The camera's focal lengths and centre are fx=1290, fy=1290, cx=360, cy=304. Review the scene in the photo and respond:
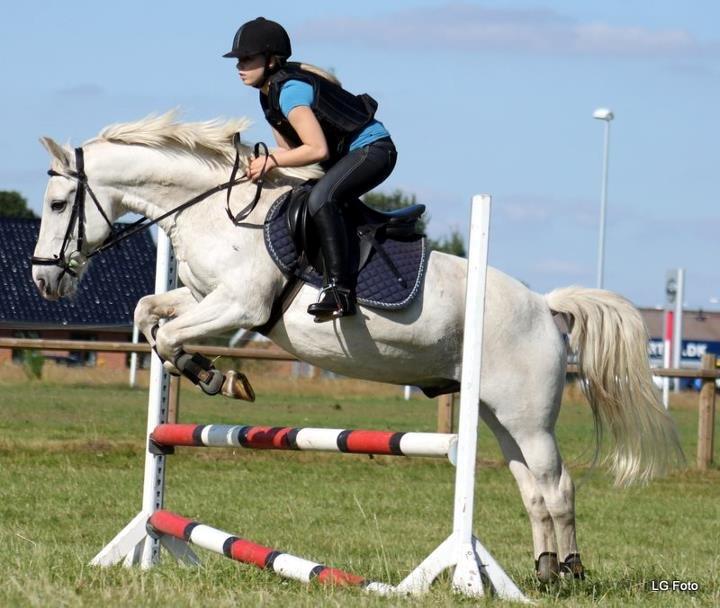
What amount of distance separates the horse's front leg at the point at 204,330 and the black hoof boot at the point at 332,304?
31 cm

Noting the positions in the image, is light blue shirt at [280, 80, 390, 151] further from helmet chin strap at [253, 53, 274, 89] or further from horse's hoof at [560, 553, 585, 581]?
horse's hoof at [560, 553, 585, 581]

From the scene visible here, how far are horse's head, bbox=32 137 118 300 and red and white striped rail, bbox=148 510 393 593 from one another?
4.13 ft

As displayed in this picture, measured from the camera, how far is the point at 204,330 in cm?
582

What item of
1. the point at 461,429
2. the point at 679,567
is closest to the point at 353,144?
the point at 461,429

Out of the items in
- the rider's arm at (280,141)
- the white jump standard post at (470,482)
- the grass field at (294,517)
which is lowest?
the grass field at (294,517)

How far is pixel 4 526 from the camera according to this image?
28.2 feet

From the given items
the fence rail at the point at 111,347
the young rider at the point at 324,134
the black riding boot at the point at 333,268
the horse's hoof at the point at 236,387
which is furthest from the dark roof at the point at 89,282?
the black riding boot at the point at 333,268

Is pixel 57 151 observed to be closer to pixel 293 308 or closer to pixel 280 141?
A: pixel 280 141

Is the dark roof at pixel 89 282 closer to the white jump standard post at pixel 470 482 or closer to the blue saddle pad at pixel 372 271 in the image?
the blue saddle pad at pixel 372 271

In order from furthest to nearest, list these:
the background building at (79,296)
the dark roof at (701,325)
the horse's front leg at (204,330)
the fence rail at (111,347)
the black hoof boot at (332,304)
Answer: the dark roof at (701,325)
the background building at (79,296)
the fence rail at (111,347)
the horse's front leg at (204,330)
the black hoof boot at (332,304)

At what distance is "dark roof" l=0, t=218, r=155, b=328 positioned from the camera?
14391mm

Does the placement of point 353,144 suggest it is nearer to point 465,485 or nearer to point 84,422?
point 465,485

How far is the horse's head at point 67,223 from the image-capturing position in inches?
241

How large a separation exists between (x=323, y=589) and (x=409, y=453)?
632 millimetres
